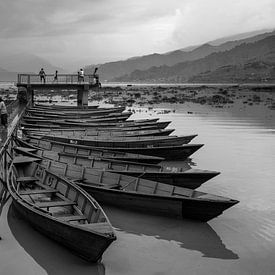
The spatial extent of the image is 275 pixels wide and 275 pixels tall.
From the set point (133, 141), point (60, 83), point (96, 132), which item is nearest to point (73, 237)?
point (133, 141)

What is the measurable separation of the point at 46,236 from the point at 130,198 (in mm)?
3056

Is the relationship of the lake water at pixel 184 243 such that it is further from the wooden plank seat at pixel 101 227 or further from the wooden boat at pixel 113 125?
the wooden boat at pixel 113 125

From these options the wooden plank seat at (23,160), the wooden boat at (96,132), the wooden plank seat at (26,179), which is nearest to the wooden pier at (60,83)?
the wooden boat at (96,132)

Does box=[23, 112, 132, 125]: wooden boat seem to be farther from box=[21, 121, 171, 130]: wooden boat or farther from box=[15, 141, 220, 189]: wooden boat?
box=[15, 141, 220, 189]: wooden boat

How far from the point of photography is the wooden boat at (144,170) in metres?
13.5

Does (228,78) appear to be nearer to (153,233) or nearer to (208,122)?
(208,122)

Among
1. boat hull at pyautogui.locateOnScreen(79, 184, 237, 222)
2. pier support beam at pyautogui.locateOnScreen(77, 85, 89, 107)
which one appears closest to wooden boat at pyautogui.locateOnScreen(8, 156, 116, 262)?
boat hull at pyautogui.locateOnScreen(79, 184, 237, 222)

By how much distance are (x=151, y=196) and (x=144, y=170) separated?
3145 mm

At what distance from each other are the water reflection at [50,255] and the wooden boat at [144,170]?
170 inches

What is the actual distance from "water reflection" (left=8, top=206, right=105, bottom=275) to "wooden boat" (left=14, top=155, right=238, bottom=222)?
2087mm

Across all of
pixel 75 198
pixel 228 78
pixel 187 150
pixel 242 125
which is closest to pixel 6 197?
pixel 75 198

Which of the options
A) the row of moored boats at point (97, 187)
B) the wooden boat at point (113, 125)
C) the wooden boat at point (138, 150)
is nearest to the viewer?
the row of moored boats at point (97, 187)

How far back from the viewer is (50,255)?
9734mm

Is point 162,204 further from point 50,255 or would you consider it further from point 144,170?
point 50,255
